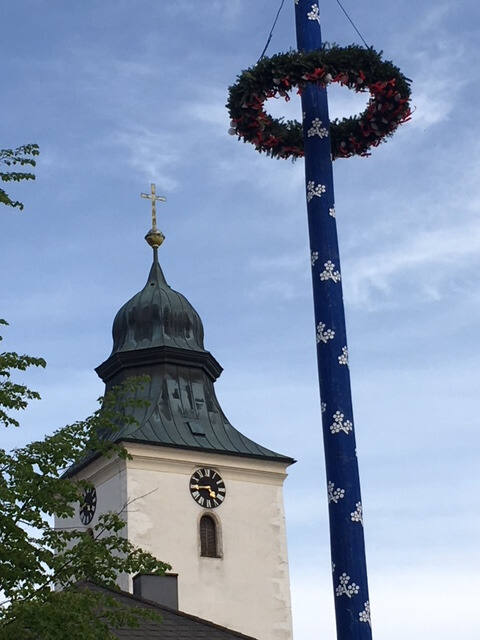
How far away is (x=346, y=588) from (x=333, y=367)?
7.25 feet

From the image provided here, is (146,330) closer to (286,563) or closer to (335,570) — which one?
(286,563)

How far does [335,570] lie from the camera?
14.3 m

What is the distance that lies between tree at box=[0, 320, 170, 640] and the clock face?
25116 mm

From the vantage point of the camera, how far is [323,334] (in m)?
15.2

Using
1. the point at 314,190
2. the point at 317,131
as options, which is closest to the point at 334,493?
the point at 314,190

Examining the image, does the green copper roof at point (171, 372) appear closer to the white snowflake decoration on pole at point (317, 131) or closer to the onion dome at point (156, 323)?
the onion dome at point (156, 323)

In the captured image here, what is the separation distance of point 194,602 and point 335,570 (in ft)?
84.6

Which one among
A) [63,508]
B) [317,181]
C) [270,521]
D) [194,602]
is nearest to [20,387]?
[63,508]

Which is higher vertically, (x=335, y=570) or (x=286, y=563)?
(x=286, y=563)

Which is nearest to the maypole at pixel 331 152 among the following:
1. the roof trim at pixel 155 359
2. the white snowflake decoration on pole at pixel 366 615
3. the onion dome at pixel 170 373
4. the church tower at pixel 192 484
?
the white snowflake decoration on pole at pixel 366 615

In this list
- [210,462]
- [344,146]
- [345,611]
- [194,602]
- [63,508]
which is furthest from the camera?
[210,462]

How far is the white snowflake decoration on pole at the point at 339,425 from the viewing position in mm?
14758

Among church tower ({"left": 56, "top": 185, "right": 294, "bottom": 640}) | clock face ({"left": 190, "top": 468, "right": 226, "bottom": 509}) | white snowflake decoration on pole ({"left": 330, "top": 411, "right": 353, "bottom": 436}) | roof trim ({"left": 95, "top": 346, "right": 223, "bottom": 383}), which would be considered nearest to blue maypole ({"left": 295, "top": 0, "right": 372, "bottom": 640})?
white snowflake decoration on pole ({"left": 330, "top": 411, "right": 353, "bottom": 436})

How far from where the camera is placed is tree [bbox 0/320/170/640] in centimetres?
1430
